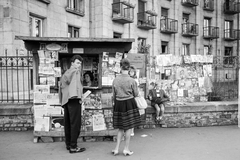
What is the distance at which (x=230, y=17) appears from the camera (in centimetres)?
2731

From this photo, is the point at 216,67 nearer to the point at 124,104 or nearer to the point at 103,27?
the point at 124,104

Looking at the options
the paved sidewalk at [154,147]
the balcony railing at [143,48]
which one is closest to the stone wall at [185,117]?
the paved sidewalk at [154,147]

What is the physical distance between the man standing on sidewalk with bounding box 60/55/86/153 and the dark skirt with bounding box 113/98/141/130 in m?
0.83

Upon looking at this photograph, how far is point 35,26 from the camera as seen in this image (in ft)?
40.9

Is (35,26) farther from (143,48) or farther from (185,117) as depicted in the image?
(185,117)

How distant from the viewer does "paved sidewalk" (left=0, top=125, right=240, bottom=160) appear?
15.5 ft

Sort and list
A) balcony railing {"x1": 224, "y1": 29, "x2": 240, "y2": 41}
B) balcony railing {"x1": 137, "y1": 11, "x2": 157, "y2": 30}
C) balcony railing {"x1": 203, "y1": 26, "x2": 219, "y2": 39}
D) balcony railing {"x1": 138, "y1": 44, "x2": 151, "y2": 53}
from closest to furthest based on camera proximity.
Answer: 1. balcony railing {"x1": 138, "y1": 44, "x2": 151, "y2": 53}
2. balcony railing {"x1": 137, "y1": 11, "x2": 157, "y2": 30}
3. balcony railing {"x1": 203, "y1": 26, "x2": 219, "y2": 39}
4. balcony railing {"x1": 224, "y1": 29, "x2": 240, "y2": 41}

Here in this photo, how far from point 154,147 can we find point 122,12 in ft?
46.3

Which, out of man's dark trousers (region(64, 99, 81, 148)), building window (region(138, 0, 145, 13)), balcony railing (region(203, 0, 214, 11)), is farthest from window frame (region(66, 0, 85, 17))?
balcony railing (region(203, 0, 214, 11))

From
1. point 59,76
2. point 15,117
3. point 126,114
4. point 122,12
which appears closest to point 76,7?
point 122,12

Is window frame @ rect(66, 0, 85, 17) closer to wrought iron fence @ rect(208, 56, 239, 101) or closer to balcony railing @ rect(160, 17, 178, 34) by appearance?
balcony railing @ rect(160, 17, 178, 34)

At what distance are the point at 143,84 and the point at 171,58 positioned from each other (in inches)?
52.9

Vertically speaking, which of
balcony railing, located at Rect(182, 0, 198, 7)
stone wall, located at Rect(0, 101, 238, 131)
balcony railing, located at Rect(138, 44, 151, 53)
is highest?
balcony railing, located at Rect(182, 0, 198, 7)

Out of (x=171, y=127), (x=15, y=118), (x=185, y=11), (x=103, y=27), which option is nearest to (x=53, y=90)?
(x=15, y=118)
